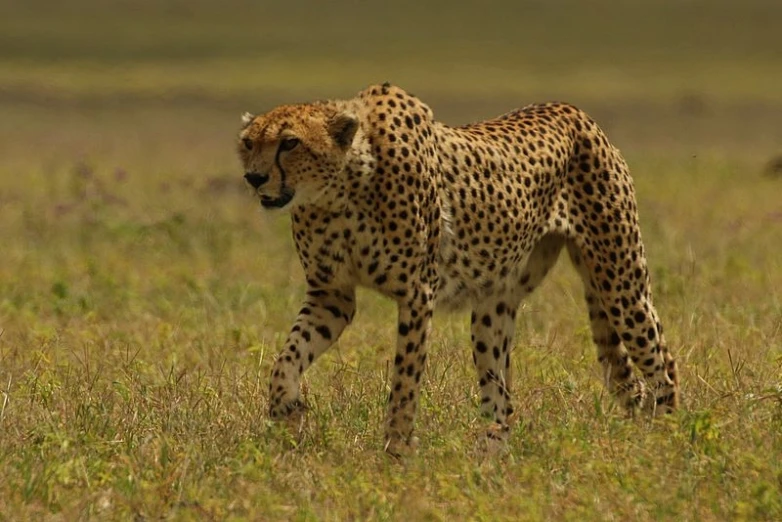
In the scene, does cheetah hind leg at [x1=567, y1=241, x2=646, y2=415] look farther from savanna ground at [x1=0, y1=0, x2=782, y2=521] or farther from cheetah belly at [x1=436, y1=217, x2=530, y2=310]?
cheetah belly at [x1=436, y1=217, x2=530, y2=310]

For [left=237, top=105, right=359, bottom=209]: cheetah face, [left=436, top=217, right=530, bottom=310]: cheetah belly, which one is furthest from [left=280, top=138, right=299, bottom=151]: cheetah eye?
[left=436, top=217, right=530, bottom=310]: cheetah belly

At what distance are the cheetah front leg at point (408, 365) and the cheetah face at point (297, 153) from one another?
438mm

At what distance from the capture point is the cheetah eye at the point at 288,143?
17.6 feet

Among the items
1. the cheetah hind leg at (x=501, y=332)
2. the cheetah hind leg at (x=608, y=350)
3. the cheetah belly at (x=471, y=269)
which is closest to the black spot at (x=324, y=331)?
the cheetah belly at (x=471, y=269)

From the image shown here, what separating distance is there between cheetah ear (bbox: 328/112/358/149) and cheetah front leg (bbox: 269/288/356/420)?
0.51 m

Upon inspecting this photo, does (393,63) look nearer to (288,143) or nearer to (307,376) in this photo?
(307,376)

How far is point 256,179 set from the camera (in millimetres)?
5309

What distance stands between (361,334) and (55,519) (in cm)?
343

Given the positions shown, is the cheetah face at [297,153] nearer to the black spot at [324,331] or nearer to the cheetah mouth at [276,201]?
the cheetah mouth at [276,201]

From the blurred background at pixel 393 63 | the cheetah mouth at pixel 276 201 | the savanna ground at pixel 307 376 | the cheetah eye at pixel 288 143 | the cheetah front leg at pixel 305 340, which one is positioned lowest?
the blurred background at pixel 393 63

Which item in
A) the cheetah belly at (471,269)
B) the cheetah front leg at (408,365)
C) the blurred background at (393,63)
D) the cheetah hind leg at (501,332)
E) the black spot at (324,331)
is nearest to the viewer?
the cheetah front leg at (408,365)

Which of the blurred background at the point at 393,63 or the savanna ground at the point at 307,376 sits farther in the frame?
the blurred background at the point at 393,63

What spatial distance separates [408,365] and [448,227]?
0.54 m

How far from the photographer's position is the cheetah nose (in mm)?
5312
